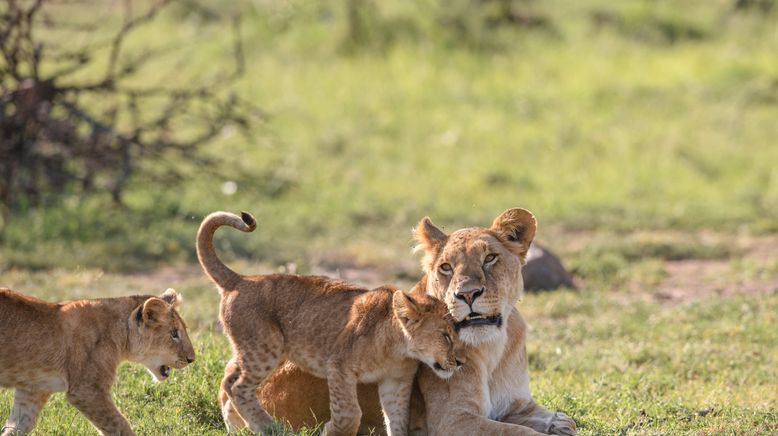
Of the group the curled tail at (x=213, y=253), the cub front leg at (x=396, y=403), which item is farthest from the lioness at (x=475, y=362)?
the curled tail at (x=213, y=253)

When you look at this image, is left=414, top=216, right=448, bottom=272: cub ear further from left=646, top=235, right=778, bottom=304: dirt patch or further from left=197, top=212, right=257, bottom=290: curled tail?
left=646, top=235, right=778, bottom=304: dirt patch

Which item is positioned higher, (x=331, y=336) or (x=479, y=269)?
(x=479, y=269)

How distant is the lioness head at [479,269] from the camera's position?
5016 mm

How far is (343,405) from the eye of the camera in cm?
504

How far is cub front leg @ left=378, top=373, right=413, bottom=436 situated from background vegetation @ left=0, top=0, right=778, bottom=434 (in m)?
0.94

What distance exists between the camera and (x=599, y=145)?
14.6m

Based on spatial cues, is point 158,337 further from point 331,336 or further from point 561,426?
point 561,426

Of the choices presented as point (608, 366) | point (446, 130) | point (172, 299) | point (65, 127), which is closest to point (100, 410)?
point (172, 299)

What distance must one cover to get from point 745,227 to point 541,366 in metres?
5.30

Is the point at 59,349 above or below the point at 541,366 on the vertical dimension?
above

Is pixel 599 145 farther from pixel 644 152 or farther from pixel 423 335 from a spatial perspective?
pixel 423 335

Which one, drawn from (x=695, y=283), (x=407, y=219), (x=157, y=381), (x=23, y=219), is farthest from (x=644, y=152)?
(x=157, y=381)

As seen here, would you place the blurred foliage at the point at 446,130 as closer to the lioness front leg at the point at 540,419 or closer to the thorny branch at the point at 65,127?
the thorny branch at the point at 65,127

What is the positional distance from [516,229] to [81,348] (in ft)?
5.90
